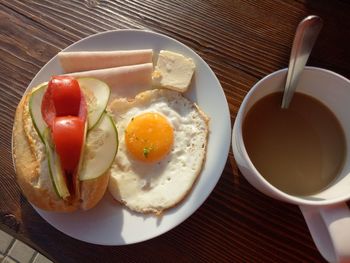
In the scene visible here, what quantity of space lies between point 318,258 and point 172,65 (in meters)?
0.70

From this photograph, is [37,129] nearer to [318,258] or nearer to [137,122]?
[137,122]

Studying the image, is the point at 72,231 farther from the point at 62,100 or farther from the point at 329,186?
the point at 329,186

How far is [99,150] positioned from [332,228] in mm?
635

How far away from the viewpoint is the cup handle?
785 millimetres

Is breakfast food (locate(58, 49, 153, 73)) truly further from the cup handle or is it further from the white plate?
the cup handle

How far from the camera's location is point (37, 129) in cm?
112

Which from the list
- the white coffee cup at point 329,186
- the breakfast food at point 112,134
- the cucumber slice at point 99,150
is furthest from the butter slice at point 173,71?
the white coffee cup at point 329,186

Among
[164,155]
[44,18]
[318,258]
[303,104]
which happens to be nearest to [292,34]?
[303,104]

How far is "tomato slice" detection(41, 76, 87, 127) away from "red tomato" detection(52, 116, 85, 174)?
3 cm

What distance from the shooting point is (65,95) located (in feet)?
3.67

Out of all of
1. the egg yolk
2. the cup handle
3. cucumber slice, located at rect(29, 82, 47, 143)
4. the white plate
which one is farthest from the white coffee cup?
cucumber slice, located at rect(29, 82, 47, 143)

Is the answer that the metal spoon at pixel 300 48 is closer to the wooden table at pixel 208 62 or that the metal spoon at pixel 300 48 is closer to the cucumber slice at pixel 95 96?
the wooden table at pixel 208 62

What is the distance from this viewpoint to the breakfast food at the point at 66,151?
1096mm

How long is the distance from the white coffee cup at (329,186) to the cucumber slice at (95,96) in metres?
0.42
